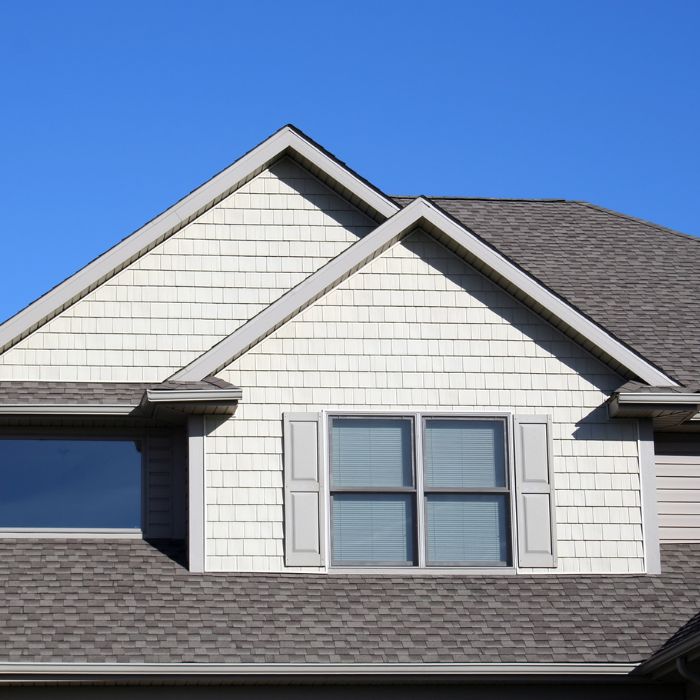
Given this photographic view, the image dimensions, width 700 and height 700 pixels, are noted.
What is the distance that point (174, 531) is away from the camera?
45.8 feet

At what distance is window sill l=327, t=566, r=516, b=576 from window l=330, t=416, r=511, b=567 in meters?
0.07

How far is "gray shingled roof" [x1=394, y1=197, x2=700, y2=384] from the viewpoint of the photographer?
615 inches

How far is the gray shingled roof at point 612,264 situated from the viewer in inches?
615

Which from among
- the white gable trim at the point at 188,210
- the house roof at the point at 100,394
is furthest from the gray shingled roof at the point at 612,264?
the house roof at the point at 100,394

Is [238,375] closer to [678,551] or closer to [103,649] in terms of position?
[103,649]

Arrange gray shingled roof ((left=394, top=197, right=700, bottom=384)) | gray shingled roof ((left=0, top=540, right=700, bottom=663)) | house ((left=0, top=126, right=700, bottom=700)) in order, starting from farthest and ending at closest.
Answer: gray shingled roof ((left=394, top=197, right=700, bottom=384))
house ((left=0, top=126, right=700, bottom=700))
gray shingled roof ((left=0, top=540, right=700, bottom=663))

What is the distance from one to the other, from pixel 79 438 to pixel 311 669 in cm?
390

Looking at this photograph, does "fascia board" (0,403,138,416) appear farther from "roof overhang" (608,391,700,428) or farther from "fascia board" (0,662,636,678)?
"roof overhang" (608,391,700,428)

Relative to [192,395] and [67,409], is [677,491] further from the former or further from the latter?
[67,409]

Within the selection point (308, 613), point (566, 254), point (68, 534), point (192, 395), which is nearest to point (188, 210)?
point (192, 395)

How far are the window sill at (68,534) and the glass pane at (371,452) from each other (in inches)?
84.5

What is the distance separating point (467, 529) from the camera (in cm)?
1370

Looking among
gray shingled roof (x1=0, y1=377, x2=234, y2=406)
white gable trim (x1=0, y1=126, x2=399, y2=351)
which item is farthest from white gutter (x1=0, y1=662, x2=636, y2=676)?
white gable trim (x1=0, y1=126, x2=399, y2=351)

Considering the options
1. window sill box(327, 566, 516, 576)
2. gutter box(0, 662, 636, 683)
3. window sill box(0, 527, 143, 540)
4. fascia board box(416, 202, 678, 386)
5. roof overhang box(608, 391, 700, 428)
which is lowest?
gutter box(0, 662, 636, 683)
